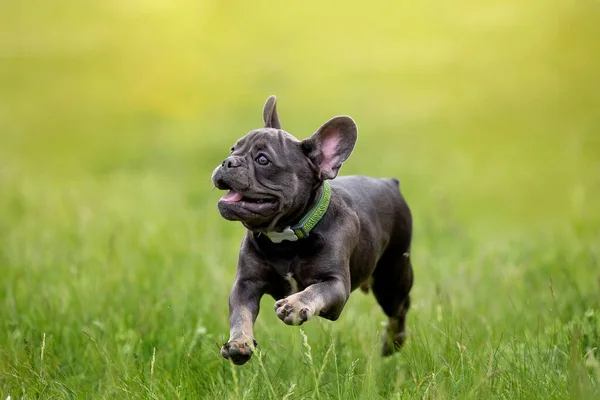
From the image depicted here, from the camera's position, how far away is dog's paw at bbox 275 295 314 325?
3801mm

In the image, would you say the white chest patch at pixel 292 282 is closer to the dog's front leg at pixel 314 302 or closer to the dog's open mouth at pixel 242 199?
the dog's front leg at pixel 314 302

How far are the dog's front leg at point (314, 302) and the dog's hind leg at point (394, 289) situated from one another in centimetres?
120

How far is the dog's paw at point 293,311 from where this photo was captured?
380 cm

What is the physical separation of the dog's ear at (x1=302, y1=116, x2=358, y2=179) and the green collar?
175 millimetres

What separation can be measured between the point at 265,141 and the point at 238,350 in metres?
1.15

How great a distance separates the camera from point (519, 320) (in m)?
5.91

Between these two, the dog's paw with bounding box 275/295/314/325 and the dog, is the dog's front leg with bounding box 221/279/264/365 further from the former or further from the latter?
the dog's paw with bounding box 275/295/314/325

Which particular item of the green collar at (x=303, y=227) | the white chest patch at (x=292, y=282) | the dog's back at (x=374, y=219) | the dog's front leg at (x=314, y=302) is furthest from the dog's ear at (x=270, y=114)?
the dog's front leg at (x=314, y=302)

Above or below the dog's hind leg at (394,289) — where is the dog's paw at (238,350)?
above

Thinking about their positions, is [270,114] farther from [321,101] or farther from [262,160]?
[321,101]

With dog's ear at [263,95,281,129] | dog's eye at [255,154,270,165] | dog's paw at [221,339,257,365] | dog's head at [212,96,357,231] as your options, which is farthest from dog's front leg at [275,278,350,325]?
dog's ear at [263,95,281,129]

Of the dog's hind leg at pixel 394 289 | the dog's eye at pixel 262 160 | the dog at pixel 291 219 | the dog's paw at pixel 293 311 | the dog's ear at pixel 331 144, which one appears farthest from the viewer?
the dog's hind leg at pixel 394 289

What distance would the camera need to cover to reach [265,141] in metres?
4.42

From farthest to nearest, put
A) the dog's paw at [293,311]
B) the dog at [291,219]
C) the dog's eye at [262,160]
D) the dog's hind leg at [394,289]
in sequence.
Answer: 1. the dog's hind leg at [394,289]
2. the dog's eye at [262,160]
3. the dog at [291,219]
4. the dog's paw at [293,311]
